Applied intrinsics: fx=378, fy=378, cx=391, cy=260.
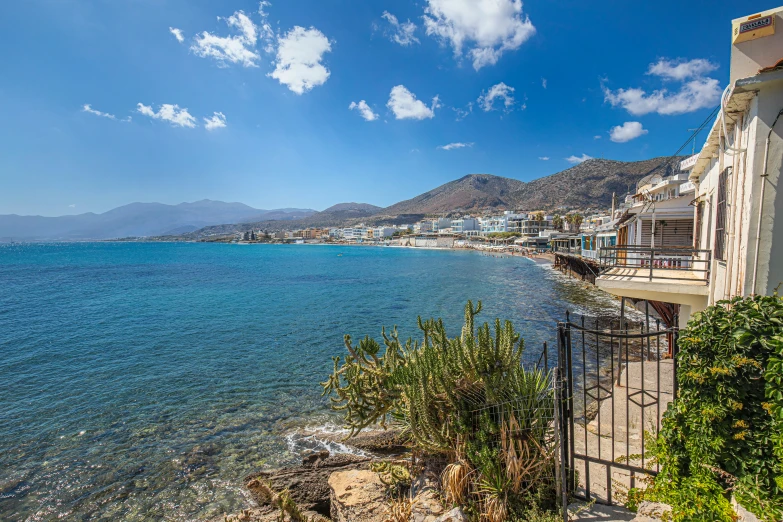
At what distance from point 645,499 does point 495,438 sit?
5.52 feet

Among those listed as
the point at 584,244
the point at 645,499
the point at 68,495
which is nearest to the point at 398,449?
the point at 645,499

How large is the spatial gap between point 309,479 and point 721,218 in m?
9.27

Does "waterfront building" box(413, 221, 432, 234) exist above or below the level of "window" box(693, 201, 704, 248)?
below

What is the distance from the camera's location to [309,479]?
7680mm

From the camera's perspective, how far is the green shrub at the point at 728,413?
3.00 meters

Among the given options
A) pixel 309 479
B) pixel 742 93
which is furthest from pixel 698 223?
pixel 309 479

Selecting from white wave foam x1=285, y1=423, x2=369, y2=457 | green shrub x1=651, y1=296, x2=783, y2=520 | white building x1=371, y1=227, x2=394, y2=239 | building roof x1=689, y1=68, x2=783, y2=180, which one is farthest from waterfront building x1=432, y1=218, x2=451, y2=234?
green shrub x1=651, y1=296, x2=783, y2=520

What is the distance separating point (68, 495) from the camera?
7.79m

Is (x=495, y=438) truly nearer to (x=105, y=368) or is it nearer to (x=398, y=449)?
(x=398, y=449)

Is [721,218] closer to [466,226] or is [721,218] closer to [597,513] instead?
[597,513]

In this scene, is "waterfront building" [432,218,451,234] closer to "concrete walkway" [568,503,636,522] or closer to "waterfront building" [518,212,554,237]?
"waterfront building" [518,212,554,237]

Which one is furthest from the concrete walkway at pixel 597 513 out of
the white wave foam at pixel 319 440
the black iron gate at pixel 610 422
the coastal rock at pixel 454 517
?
the white wave foam at pixel 319 440

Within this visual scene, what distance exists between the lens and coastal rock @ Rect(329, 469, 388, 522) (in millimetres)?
5602

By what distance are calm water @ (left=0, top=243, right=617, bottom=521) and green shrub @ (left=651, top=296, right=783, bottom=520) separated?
7.66 meters
